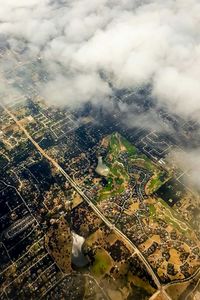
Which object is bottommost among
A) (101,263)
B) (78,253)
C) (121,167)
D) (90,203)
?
(101,263)

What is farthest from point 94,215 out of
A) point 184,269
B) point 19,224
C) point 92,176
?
point 184,269

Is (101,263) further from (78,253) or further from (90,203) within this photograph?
(90,203)

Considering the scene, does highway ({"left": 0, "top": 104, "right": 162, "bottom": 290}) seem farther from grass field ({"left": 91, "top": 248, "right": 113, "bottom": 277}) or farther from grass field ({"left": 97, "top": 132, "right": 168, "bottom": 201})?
grass field ({"left": 91, "top": 248, "right": 113, "bottom": 277})

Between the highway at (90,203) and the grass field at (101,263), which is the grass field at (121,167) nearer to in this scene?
the highway at (90,203)

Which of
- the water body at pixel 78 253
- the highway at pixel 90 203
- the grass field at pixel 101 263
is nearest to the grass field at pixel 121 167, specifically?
the highway at pixel 90 203

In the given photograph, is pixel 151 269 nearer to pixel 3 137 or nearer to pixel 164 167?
pixel 164 167

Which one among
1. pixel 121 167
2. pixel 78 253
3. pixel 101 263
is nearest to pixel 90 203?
pixel 78 253

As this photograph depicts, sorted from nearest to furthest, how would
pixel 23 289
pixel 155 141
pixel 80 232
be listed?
pixel 23 289 < pixel 80 232 < pixel 155 141

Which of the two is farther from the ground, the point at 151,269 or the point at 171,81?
the point at 171,81
